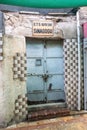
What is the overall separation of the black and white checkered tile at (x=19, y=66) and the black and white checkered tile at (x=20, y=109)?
538mm

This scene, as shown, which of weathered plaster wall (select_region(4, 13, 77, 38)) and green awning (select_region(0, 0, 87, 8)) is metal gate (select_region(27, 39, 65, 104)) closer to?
weathered plaster wall (select_region(4, 13, 77, 38))

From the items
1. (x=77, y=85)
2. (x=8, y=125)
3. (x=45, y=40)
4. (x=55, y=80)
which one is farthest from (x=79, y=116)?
(x=45, y=40)

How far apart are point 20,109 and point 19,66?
1.10 metres

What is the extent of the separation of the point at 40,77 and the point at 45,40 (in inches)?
43.5

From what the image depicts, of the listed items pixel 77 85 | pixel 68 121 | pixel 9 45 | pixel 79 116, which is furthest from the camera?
pixel 77 85

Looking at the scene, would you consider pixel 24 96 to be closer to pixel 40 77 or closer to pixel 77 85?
pixel 40 77

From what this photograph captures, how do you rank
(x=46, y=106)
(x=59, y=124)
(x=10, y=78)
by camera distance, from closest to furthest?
(x=10, y=78) → (x=59, y=124) → (x=46, y=106)

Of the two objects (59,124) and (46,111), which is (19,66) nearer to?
(46,111)

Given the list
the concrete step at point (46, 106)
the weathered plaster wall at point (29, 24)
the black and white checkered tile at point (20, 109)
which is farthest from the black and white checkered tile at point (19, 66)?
the concrete step at point (46, 106)

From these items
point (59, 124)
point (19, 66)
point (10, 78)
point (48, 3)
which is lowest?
point (59, 124)

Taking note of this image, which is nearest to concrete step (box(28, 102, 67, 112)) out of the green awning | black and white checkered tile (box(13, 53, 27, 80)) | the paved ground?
the paved ground

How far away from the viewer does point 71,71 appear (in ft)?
18.2

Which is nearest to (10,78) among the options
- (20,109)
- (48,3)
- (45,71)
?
(20,109)

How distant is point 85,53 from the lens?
18.0 ft
